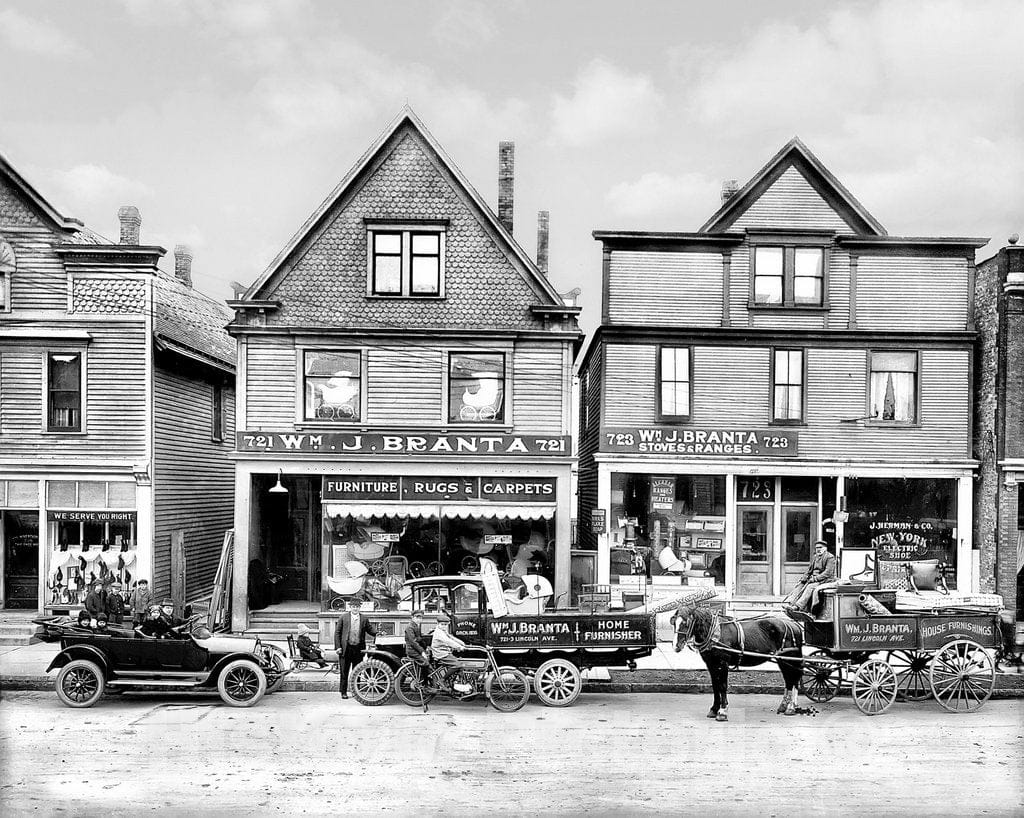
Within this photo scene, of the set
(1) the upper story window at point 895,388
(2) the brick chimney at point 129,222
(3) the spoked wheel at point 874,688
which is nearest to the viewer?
(3) the spoked wheel at point 874,688

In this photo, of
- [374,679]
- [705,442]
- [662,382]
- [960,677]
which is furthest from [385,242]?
[960,677]

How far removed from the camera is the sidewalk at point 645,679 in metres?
15.7

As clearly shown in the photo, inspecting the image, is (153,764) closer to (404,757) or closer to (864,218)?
(404,757)

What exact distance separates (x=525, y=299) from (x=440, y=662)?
9358 mm

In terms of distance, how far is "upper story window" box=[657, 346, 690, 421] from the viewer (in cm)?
2112

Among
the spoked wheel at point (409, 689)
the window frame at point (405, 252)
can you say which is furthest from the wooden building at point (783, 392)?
the spoked wheel at point (409, 689)

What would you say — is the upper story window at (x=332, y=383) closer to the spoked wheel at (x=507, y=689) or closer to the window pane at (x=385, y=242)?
the window pane at (x=385, y=242)

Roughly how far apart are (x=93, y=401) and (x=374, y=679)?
1001cm

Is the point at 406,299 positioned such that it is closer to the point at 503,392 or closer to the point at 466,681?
the point at 503,392

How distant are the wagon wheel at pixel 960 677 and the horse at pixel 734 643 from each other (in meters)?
2.19

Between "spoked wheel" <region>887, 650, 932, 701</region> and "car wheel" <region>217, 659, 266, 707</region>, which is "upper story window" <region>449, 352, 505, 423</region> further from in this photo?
"spoked wheel" <region>887, 650, 932, 701</region>

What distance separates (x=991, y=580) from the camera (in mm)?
20953

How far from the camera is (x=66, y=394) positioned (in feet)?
65.9

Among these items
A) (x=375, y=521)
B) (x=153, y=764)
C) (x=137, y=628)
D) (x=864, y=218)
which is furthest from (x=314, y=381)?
(x=864, y=218)
